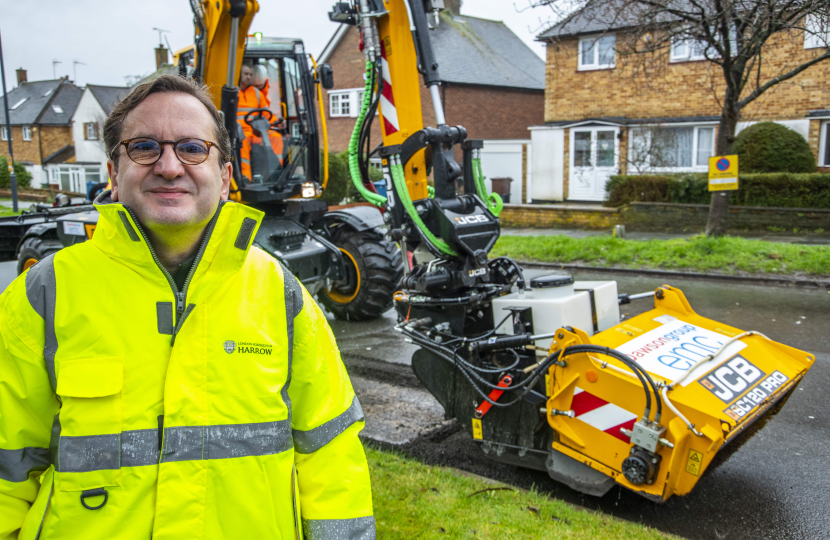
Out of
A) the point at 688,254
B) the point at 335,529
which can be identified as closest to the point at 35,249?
the point at 335,529

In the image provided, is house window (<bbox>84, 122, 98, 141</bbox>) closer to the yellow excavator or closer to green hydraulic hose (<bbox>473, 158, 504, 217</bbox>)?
the yellow excavator

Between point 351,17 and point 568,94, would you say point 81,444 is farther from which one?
point 568,94

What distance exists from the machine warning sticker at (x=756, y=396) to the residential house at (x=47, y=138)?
155 ft

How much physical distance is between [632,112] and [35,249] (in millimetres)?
17259

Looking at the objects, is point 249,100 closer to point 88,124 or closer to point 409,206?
point 409,206

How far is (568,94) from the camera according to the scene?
2139cm

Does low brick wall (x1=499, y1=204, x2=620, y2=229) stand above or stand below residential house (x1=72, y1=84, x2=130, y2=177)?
below

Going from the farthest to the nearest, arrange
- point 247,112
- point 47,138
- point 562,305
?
point 47,138, point 247,112, point 562,305

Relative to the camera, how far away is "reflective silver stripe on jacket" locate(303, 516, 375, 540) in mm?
1663

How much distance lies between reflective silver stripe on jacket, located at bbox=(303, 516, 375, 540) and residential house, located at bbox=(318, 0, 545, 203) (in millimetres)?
23819

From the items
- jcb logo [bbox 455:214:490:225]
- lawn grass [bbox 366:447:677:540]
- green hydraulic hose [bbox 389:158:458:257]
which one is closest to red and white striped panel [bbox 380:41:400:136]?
green hydraulic hose [bbox 389:158:458:257]

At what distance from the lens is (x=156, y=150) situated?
5.49ft

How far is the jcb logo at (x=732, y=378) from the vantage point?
341 centimetres

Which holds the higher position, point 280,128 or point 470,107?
point 470,107
